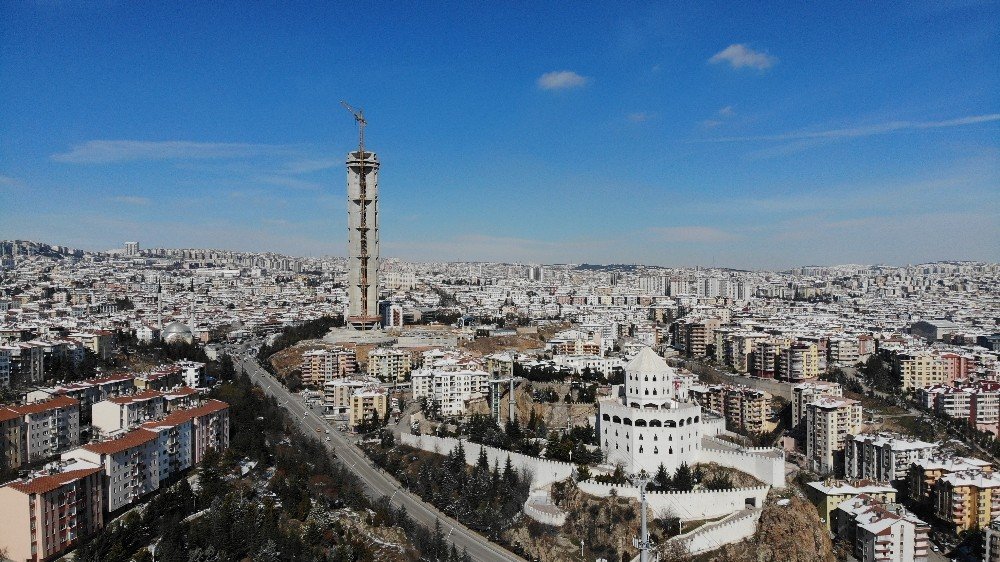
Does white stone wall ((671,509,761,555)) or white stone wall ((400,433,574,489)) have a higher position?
white stone wall ((400,433,574,489))

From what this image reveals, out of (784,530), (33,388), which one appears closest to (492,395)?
(784,530)

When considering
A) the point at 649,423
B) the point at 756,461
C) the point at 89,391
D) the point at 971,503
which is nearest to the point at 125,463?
the point at 89,391

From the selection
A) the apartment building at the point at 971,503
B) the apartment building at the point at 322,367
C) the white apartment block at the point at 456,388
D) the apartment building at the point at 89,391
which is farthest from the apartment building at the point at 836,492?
the apartment building at the point at 89,391

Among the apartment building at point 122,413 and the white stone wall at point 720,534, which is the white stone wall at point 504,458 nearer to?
the white stone wall at point 720,534

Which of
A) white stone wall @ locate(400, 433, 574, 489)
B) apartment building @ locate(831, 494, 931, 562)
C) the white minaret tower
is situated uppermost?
the white minaret tower

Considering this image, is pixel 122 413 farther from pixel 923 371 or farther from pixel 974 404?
pixel 923 371

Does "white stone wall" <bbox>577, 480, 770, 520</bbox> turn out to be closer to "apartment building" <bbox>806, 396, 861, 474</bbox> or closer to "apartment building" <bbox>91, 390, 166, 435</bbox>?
"apartment building" <bbox>806, 396, 861, 474</bbox>

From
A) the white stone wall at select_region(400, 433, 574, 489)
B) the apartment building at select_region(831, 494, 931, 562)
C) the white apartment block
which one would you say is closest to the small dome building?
the white apartment block

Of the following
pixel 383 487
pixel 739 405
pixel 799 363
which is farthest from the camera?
pixel 799 363
